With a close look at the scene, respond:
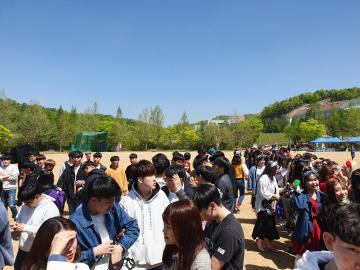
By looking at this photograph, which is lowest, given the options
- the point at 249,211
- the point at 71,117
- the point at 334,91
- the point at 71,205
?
the point at 249,211

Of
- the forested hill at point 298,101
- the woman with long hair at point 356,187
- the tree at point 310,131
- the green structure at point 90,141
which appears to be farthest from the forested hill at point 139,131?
the forested hill at point 298,101

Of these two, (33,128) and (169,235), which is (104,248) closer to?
(169,235)

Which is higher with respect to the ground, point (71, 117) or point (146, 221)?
point (71, 117)

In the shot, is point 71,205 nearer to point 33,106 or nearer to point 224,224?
point 224,224

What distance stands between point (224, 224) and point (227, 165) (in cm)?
325

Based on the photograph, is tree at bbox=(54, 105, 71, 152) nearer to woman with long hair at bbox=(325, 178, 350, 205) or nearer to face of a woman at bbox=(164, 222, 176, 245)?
woman with long hair at bbox=(325, 178, 350, 205)

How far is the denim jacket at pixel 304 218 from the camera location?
445 centimetres

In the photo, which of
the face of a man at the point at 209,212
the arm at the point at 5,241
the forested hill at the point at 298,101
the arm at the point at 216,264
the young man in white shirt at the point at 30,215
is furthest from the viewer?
the forested hill at the point at 298,101

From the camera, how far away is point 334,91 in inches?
6348

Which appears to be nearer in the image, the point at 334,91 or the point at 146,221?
the point at 146,221

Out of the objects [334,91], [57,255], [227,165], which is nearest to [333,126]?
[227,165]

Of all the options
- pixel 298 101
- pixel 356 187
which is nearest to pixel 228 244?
pixel 356 187

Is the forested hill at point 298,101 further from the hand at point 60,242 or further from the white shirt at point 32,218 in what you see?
the hand at point 60,242

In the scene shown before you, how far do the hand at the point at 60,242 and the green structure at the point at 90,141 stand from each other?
5615cm
